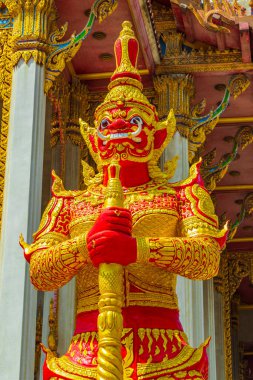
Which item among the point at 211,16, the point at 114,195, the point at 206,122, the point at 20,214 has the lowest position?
the point at 114,195

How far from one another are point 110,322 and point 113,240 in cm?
49

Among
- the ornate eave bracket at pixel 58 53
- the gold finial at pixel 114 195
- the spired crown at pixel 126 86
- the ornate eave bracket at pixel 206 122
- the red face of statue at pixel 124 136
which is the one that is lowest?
the gold finial at pixel 114 195

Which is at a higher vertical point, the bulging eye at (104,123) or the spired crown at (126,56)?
the spired crown at (126,56)

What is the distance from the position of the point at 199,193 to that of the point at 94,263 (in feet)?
3.50

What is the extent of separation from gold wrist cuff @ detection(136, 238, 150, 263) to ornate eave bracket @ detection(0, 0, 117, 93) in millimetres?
3254

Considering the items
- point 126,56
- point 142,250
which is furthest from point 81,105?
point 142,250

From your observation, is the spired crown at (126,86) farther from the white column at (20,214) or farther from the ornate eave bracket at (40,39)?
the ornate eave bracket at (40,39)

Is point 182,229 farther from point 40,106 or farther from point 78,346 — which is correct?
point 40,106

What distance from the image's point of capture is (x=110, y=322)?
464 centimetres

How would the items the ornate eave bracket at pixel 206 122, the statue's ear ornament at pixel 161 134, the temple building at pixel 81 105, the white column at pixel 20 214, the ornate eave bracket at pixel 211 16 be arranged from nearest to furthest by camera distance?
the statue's ear ornament at pixel 161 134, the white column at pixel 20 214, the temple building at pixel 81 105, the ornate eave bracket at pixel 211 16, the ornate eave bracket at pixel 206 122

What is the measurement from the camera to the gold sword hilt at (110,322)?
15.0ft

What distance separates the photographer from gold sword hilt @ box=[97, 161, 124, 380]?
4582 mm

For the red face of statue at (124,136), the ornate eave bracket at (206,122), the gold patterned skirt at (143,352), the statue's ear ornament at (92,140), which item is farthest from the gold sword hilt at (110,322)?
the ornate eave bracket at (206,122)

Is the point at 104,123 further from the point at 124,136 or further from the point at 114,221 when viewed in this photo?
the point at 114,221
